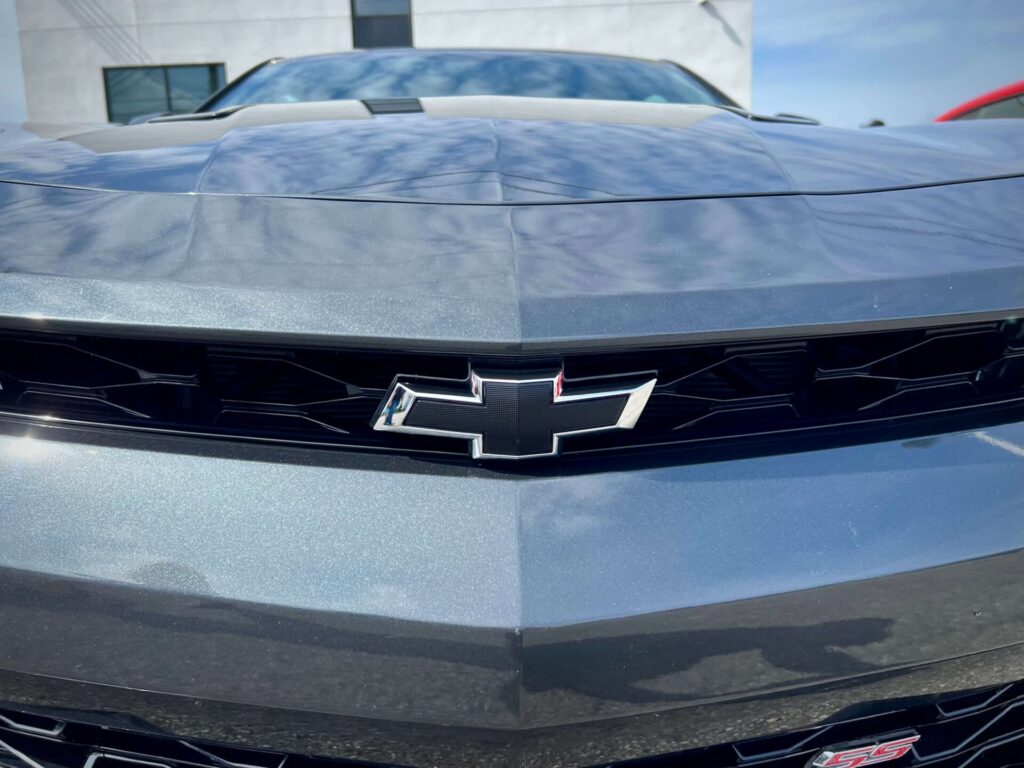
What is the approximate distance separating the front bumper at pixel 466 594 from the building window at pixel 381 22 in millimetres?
15592

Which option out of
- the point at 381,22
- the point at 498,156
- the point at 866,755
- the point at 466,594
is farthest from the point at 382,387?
the point at 381,22

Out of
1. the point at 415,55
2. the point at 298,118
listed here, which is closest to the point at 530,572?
the point at 298,118

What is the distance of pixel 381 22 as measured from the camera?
1505 centimetres

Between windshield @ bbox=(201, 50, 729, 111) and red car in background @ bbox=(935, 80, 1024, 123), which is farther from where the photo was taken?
red car in background @ bbox=(935, 80, 1024, 123)

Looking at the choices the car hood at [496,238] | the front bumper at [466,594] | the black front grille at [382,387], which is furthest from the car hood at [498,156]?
the front bumper at [466,594]

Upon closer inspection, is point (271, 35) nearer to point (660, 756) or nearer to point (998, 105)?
point (998, 105)

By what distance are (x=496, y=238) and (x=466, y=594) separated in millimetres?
406

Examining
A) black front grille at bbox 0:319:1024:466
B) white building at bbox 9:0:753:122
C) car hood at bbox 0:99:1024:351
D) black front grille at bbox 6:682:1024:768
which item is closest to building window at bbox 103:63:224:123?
white building at bbox 9:0:753:122

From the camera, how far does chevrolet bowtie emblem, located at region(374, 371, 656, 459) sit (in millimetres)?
881

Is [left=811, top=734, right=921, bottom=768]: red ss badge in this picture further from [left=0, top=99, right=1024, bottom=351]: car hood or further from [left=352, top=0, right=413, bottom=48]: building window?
[left=352, top=0, right=413, bottom=48]: building window

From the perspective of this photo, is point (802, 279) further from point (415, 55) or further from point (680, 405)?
point (415, 55)

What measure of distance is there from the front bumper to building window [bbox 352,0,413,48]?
51.2 feet

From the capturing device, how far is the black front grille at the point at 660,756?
93 cm

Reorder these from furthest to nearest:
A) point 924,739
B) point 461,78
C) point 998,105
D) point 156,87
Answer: point 156,87 → point 998,105 → point 461,78 → point 924,739
